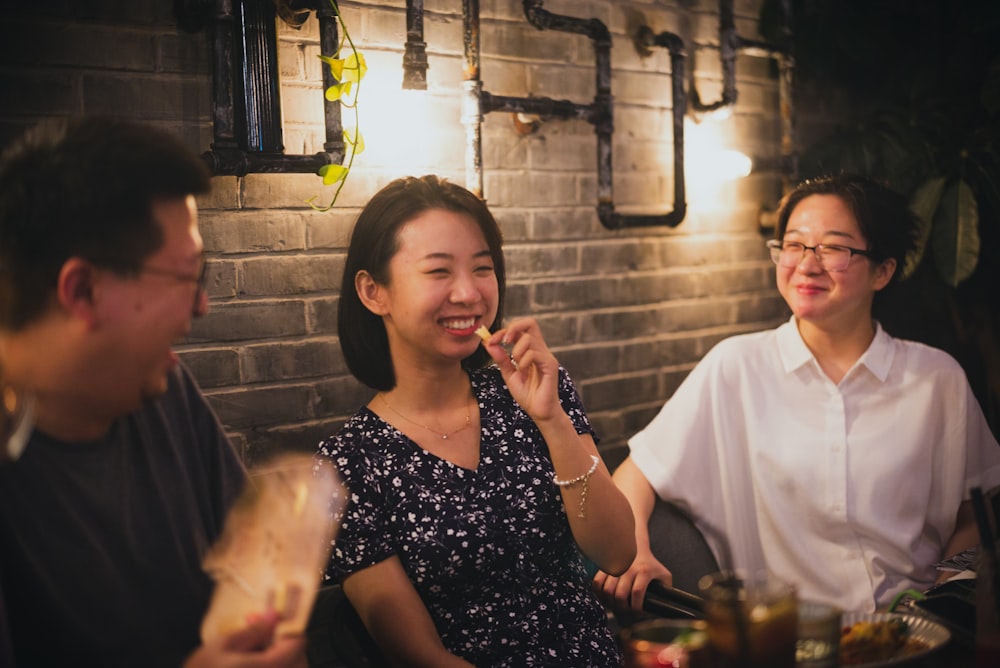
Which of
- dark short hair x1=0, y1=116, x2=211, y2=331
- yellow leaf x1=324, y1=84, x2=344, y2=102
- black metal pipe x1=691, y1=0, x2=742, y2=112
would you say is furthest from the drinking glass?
black metal pipe x1=691, y1=0, x2=742, y2=112

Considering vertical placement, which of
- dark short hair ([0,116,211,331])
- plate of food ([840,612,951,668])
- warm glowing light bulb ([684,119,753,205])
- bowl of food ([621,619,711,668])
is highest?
warm glowing light bulb ([684,119,753,205])

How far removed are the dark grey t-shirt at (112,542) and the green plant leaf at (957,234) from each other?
2.92m

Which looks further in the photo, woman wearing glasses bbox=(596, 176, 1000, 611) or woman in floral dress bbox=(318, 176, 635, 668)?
woman wearing glasses bbox=(596, 176, 1000, 611)

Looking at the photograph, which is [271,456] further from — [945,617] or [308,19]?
[945,617]

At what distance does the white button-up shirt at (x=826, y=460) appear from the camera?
247 cm

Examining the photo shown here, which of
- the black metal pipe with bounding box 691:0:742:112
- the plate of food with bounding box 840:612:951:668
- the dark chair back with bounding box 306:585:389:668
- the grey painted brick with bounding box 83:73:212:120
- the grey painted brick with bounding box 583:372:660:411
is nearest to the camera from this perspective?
the plate of food with bounding box 840:612:951:668

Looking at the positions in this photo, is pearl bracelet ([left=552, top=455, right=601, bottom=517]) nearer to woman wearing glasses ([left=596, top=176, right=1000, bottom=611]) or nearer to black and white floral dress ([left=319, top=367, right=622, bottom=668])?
black and white floral dress ([left=319, top=367, right=622, bottom=668])

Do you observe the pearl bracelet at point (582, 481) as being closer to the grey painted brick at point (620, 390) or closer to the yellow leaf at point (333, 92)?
the yellow leaf at point (333, 92)

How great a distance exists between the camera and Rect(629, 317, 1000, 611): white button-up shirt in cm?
247

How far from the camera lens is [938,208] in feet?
11.7

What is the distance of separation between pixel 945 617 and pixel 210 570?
49.4 inches

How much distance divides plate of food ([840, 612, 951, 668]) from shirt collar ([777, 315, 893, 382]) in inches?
43.2

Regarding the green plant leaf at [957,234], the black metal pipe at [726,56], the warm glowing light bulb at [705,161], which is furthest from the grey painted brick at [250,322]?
the green plant leaf at [957,234]

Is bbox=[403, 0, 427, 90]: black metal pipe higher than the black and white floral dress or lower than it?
higher
